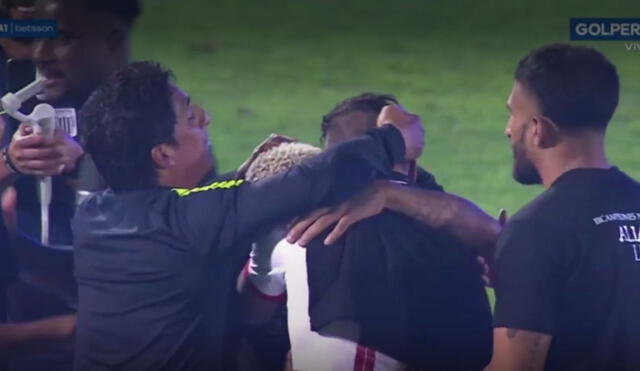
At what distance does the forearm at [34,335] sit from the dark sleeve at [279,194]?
578 millimetres

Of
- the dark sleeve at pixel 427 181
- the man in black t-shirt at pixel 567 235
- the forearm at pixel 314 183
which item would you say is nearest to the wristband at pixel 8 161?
the forearm at pixel 314 183

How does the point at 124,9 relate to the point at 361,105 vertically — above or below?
above

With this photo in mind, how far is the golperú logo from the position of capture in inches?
154

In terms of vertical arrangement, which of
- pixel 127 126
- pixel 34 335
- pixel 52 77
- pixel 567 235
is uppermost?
pixel 52 77

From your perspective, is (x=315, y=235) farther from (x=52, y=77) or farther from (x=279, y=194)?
(x=52, y=77)

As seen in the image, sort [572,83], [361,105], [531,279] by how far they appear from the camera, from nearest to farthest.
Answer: [531,279]
[572,83]
[361,105]

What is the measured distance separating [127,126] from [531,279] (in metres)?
1.36

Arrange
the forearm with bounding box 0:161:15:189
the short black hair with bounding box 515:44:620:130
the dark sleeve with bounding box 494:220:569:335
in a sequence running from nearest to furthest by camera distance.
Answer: the dark sleeve with bounding box 494:220:569:335, the short black hair with bounding box 515:44:620:130, the forearm with bounding box 0:161:15:189

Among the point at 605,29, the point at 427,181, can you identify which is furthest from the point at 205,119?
the point at 605,29

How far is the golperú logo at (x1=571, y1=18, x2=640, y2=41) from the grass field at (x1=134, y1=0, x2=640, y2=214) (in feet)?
0.08

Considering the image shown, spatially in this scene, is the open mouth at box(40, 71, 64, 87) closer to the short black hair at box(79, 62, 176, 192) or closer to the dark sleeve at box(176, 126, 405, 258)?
the short black hair at box(79, 62, 176, 192)

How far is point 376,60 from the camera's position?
12.9 feet

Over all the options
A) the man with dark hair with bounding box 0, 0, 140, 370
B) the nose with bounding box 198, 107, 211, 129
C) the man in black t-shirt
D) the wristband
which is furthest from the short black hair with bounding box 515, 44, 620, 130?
the wristband

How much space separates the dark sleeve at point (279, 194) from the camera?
12.1ft
